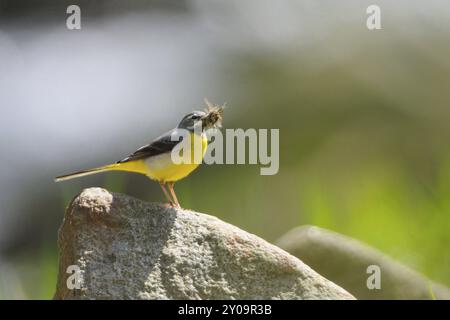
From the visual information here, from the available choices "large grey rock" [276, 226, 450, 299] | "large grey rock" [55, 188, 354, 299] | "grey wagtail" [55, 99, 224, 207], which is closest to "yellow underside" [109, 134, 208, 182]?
"grey wagtail" [55, 99, 224, 207]

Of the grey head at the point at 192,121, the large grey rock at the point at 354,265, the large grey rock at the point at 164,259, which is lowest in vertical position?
the large grey rock at the point at 354,265

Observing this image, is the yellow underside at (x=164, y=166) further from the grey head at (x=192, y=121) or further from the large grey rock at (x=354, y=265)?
the large grey rock at (x=354, y=265)

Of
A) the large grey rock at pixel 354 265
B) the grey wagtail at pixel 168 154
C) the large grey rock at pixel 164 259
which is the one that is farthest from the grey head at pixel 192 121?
the large grey rock at pixel 354 265

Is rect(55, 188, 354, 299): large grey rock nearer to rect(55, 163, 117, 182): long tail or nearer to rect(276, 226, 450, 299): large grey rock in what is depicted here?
rect(55, 163, 117, 182): long tail

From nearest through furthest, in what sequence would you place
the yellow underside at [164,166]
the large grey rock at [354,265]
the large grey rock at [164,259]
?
the large grey rock at [164,259], the yellow underside at [164,166], the large grey rock at [354,265]

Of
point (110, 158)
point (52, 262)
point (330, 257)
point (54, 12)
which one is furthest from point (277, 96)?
point (52, 262)

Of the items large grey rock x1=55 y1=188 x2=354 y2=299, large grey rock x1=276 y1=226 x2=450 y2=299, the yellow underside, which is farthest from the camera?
large grey rock x1=276 y1=226 x2=450 y2=299
